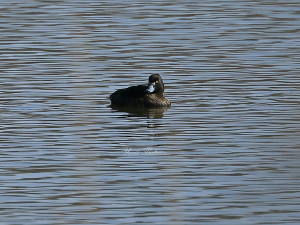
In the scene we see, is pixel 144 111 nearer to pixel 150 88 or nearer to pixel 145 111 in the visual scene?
pixel 145 111

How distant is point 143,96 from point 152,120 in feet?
4.77

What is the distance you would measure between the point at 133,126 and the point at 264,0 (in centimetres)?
1852

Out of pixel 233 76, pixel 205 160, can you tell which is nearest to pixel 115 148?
pixel 205 160

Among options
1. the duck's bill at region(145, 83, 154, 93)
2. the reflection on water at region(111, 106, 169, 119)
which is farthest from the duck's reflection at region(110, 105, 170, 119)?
the duck's bill at region(145, 83, 154, 93)

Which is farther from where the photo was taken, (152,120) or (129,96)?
(129,96)

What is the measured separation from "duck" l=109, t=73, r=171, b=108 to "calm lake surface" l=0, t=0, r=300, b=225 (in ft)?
0.83

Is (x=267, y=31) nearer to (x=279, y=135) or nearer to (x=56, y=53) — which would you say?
(x=56, y=53)

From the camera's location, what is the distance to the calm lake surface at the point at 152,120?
386 inches

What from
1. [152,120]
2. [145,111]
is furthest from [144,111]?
[152,120]

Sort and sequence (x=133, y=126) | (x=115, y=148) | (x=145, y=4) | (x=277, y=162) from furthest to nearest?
(x=145, y=4) → (x=133, y=126) → (x=115, y=148) → (x=277, y=162)

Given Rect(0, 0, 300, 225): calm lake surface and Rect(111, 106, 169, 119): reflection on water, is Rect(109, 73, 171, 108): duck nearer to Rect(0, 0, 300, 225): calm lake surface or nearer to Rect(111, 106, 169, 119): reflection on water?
Rect(111, 106, 169, 119): reflection on water

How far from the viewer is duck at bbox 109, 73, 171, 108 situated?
653 inches

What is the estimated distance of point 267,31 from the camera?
2512 centimetres

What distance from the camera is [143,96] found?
55.5 ft
